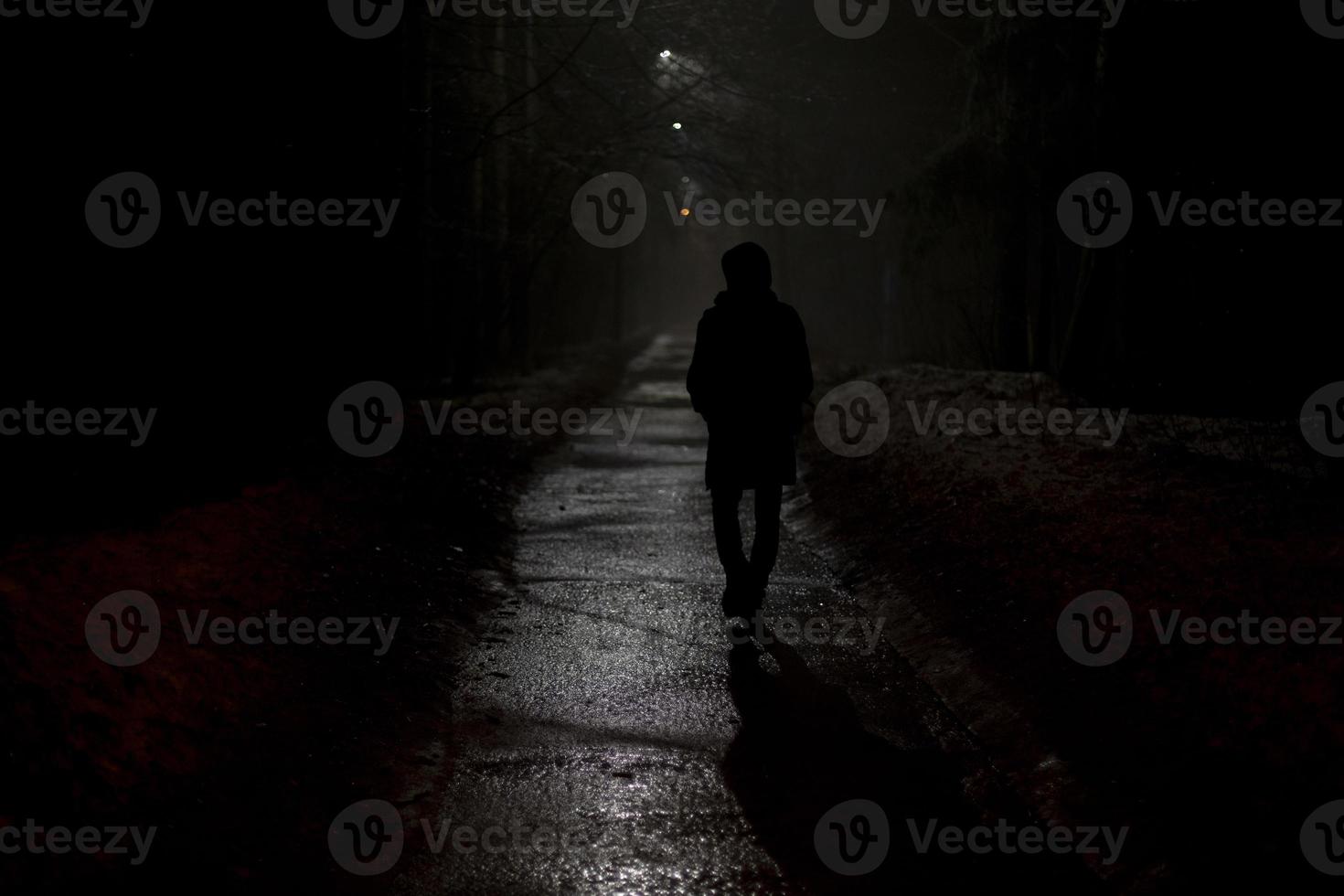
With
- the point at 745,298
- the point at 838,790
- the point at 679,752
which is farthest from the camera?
Result: the point at 745,298

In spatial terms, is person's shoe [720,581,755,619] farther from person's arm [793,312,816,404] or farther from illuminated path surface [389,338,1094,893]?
person's arm [793,312,816,404]

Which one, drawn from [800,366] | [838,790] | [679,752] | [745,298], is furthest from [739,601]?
[838,790]

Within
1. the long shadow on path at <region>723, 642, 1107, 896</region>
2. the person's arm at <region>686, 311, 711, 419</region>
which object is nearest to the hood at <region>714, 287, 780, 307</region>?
the person's arm at <region>686, 311, 711, 419</region>

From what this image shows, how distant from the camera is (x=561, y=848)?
13.9 feet

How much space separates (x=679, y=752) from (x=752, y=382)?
2554 mm

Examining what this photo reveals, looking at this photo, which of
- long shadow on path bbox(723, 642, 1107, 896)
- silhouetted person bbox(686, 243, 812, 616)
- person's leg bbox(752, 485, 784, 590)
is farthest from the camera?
person's leg bbox(752, 485, 784, 590)

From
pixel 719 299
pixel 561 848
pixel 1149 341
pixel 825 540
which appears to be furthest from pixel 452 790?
pixel 1149 341

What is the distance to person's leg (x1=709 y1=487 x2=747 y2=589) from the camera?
7.18 m

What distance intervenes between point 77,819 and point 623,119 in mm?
15209

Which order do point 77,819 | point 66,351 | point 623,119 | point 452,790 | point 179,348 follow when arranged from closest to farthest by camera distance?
1. point 77,819
2. point 452,790
3. point 66,351
4. point 179,348
5. point 623,119

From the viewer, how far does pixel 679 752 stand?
517 centimetres

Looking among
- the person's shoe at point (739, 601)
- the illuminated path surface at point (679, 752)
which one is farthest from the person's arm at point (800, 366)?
the illuminated path surface at point (679, 752)

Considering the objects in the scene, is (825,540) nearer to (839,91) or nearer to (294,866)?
(294,866)

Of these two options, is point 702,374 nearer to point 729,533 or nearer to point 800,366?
point 800,366
